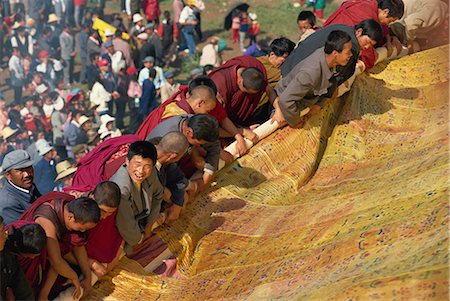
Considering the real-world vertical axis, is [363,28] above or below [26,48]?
above

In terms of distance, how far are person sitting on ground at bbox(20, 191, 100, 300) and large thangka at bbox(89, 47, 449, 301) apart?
395 mm

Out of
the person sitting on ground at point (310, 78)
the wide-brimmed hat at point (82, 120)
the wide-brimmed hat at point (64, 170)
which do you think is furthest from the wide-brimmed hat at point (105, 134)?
the person sitting on ground at point (310, 78)

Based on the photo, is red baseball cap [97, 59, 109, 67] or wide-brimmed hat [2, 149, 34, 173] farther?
red baseball cap [97, 59, 109, 67]

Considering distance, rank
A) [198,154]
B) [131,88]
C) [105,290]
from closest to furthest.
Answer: [105,290], [198,154], [131,88]

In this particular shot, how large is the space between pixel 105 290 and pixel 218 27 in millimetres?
16756

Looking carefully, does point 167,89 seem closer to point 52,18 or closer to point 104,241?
point 52,18

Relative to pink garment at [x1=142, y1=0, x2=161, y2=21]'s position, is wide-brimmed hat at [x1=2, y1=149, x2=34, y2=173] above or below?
above

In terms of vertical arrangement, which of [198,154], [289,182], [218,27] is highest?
[198,154]

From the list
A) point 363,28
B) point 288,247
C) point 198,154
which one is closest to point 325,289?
point 288,247

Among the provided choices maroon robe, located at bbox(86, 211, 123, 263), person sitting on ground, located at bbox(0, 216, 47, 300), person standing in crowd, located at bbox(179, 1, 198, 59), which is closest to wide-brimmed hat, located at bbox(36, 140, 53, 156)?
maroon robe, located at bbox(86, 211, 123, 263)

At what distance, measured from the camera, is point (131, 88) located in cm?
1564

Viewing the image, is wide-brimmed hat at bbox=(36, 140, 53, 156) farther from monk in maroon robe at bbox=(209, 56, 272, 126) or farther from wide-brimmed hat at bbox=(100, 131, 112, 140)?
monk in maroon robe at bbox=(209, 56, 272, 126)

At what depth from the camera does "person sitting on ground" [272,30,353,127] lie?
22.3 ft

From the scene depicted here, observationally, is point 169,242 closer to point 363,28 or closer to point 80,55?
point 363,28
